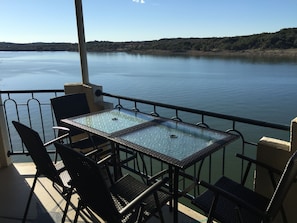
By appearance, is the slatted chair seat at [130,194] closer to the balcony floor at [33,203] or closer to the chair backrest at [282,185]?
the balcony floor at [33,203]

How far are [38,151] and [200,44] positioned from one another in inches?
1281

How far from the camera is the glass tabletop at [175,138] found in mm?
1828

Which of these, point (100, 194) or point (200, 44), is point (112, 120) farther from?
point (200, 44)

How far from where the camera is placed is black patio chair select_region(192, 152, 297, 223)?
1367 millimetres

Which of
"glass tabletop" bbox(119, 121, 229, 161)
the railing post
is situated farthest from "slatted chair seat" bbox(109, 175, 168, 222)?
the railing post

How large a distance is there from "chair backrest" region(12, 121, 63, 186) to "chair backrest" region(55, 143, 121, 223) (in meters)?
0.35

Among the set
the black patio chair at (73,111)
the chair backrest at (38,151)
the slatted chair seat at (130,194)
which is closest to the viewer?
the slatted chair seat at (130,194)

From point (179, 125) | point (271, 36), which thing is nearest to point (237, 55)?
point (271, 36)

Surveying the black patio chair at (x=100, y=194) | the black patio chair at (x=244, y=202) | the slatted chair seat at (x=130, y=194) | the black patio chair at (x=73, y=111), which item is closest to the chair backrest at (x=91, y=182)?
the black patio chair at (x=100, y=194)

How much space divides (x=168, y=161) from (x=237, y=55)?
33.0 meters

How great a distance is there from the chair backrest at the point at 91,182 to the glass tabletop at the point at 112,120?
0.68 meters

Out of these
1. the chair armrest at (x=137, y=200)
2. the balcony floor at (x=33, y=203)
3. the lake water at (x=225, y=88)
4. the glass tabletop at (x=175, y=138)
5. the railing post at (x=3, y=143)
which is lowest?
the lake water at (x=225, y=88)

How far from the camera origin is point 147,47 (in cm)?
3469

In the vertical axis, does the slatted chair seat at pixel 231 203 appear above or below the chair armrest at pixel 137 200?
below
